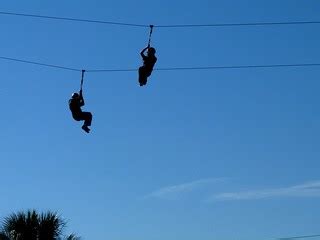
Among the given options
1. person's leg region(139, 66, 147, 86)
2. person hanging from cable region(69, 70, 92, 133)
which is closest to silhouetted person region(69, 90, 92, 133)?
person hanging from cable region(69, 70, 92, 133)

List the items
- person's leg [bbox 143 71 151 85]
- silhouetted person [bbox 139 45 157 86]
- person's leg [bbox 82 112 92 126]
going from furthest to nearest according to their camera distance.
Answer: person's leg [bbox 82 112 92 126], person's leg [bbox 143 71 151 85], silhouetted person [bbox 139 45 157 86]

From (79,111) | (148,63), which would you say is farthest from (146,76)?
(79,111)

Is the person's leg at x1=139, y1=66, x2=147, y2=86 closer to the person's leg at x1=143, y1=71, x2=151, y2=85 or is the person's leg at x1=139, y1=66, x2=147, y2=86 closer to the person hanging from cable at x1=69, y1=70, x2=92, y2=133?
the person's leg at x1=143, y1=71, x2=151, y2=85

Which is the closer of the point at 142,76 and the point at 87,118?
the point at 142,76

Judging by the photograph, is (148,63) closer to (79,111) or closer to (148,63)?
(148,63)

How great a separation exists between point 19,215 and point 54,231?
44.1 inches

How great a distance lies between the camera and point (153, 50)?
586 inches

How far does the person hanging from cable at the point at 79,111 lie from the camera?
49.6 ft

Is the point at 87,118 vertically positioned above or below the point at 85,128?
above

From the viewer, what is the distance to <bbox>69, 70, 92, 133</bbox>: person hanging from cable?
1511cm

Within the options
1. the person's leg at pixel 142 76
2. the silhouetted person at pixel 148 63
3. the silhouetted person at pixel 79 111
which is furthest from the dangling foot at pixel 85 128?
the silhouetted person at pixel 148 63

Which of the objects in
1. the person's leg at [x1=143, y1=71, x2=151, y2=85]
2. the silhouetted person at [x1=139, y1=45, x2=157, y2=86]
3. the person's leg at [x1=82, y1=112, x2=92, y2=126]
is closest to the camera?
the silhouetted person at [x1=139, y1=45, x2=157, y2=86]

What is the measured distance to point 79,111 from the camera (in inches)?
605

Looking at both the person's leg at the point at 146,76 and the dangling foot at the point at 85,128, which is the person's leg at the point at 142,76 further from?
the dangling foot at the point at 85,128
